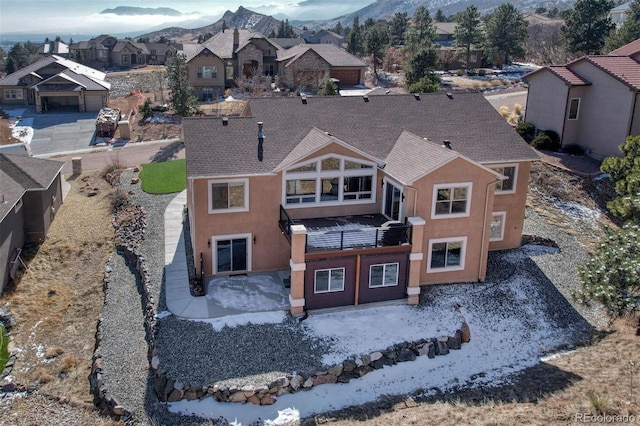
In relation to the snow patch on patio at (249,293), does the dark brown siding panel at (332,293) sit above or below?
above

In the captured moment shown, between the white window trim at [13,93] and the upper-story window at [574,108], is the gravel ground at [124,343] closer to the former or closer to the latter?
the upper-story window at [574,108]

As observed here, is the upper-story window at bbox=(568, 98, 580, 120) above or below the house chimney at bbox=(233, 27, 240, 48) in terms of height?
below

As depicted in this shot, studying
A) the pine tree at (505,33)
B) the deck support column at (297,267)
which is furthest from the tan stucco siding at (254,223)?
the pine tree at (505,33)

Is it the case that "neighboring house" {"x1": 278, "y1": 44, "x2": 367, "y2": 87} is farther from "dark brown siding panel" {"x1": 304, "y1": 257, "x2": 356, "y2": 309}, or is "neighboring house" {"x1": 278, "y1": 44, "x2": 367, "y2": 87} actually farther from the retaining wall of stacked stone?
the retaining wall of stacked stone

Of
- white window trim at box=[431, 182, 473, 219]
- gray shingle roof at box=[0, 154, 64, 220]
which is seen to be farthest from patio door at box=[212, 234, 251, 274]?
gray shingle roof at box=[0, 154, 64, 220]

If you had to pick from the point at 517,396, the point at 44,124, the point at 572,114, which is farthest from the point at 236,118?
the point at 44,124

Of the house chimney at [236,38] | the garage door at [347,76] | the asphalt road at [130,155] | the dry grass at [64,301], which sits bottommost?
the dry grass at [64,301]

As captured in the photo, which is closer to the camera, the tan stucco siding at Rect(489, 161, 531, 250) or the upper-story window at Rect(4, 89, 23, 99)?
the tan stucco siding at Rect(489, 161, 531, 250)
